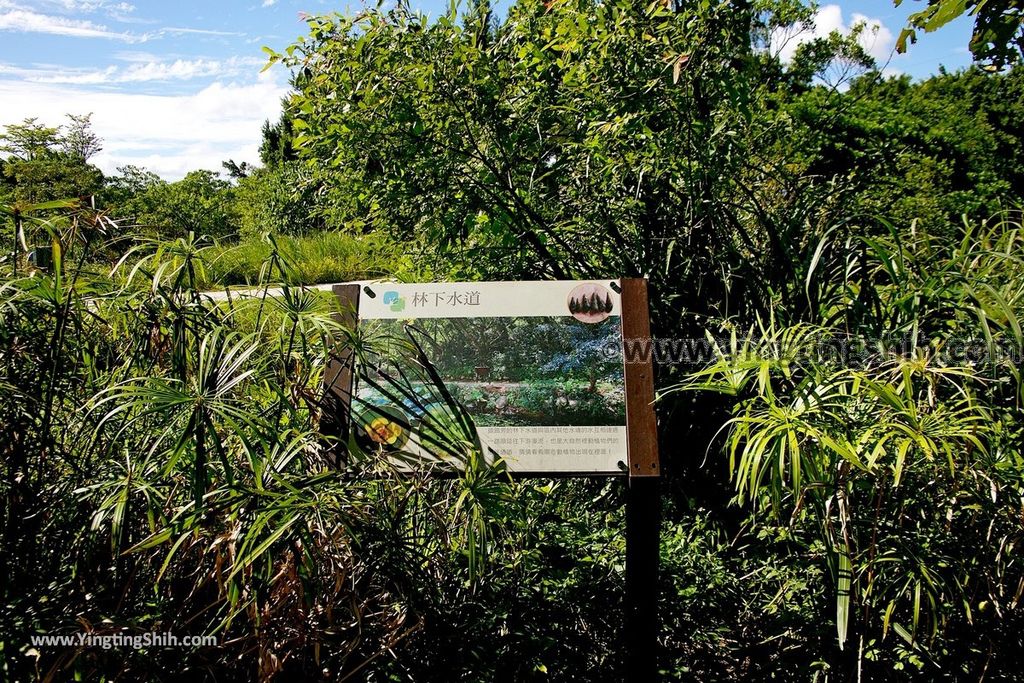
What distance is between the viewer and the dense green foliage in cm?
238

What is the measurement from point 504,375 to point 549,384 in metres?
0.17

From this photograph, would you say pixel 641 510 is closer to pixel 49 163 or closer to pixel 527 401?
pixel 527 401

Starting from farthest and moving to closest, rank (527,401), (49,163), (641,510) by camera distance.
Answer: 1. (49,163)
2. (527,401)
3. (641,510)

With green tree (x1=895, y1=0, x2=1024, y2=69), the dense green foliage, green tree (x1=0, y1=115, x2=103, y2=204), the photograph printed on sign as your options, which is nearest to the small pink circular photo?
the photograph printed on sign

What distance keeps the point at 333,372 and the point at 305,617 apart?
3.12 feet

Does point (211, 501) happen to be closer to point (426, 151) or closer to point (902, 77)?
point (426, 151)

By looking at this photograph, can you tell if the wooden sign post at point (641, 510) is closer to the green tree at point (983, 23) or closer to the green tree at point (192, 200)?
the green tree at point (983, 23)

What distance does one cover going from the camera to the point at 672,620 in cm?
302

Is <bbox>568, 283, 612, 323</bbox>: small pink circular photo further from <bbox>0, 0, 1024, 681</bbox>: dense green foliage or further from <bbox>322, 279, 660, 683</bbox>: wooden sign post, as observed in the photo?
<bbox>0, 0, 1024, 681</bbox>: dense green foliage

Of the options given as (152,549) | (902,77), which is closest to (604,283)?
(152,549)

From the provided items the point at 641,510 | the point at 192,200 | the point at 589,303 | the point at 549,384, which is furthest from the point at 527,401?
the point at 192,200

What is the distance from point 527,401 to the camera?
10.1 feet

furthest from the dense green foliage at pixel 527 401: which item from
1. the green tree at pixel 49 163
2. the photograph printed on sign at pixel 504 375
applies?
the green tree at pixel 49 163

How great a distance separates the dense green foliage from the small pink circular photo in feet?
0.59
